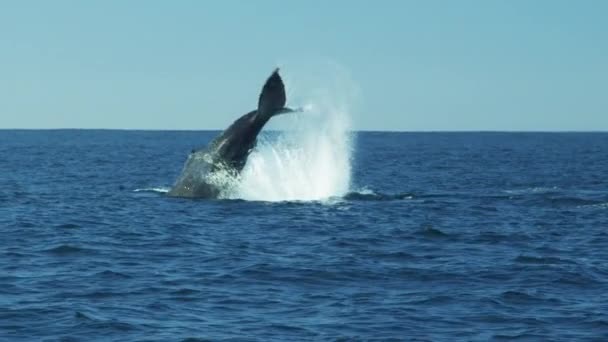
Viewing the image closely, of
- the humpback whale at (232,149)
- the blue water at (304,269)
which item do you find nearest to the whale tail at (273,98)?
the humpback whale at (232,149)

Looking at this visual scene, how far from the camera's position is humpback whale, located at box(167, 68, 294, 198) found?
30.1 meters

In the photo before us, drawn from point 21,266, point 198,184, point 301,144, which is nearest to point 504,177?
point 301,144

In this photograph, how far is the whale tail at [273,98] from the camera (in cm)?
2994

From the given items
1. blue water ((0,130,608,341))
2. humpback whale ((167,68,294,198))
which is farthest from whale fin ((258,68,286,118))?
A: blue water ((0,130,608,341))

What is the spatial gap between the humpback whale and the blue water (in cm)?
71

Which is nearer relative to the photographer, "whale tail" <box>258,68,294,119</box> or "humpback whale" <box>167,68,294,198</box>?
"whale tail" <box>258,68,294,119</box>

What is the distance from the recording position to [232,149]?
31.4m

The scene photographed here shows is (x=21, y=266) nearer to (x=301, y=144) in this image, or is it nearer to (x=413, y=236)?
(x=413, y=236)

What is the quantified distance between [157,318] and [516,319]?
5581 mm

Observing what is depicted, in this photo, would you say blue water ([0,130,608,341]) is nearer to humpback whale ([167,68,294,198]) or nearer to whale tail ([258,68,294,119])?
humpback whale ([167,68,294,198])

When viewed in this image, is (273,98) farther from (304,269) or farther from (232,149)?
(304,269)

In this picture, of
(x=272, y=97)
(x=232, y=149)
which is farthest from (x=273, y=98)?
(x=232, y=149)

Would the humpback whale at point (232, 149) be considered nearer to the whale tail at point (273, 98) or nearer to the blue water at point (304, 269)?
the whale tail at point (273, 98)

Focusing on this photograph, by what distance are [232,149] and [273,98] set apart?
2303 millimetres
